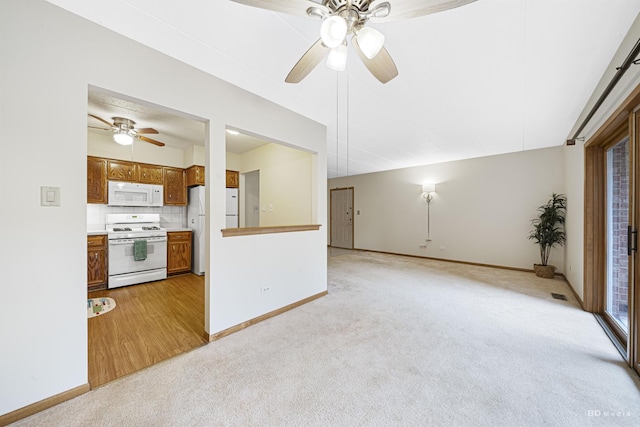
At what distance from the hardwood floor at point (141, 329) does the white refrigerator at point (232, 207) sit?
4.99 feet

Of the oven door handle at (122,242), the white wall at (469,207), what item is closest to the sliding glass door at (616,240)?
the white wall at (469,207)

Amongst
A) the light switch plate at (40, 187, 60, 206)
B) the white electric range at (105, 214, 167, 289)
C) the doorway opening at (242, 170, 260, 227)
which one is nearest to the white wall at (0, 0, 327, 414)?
the light switch plate at (40, 187, 60, 206)

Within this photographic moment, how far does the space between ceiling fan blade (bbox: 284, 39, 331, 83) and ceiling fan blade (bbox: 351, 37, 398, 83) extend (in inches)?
7.5

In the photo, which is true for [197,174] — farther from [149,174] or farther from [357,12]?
[357,12]

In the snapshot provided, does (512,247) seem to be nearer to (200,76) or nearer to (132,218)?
(200,76)

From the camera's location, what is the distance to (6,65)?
1.32 meters

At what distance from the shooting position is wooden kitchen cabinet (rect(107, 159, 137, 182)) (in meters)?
3.96

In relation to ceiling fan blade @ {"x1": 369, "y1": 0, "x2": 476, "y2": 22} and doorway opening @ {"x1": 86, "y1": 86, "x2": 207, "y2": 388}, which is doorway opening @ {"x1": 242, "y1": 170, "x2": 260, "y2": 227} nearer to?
doorway opening @ {"x1": 86, "y1": 86, "x2": 207, "y2": 388}

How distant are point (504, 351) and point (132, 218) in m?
5.58

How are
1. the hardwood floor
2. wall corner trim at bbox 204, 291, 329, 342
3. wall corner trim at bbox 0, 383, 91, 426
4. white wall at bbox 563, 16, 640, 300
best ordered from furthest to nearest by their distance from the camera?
wall corner trim at bbox 204, 291, 329, 342
the hardwood floor
white wall at bbox 563, 16, 640, 300
wall corner trim at bbox 0, 383, 91, 426

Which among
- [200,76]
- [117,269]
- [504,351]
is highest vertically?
[200,76]

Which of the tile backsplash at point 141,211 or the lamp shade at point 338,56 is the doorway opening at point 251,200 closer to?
the tile backsplash at point 141,211

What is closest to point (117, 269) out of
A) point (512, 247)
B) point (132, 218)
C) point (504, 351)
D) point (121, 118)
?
point (132, 218)

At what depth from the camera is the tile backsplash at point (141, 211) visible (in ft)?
13.1
